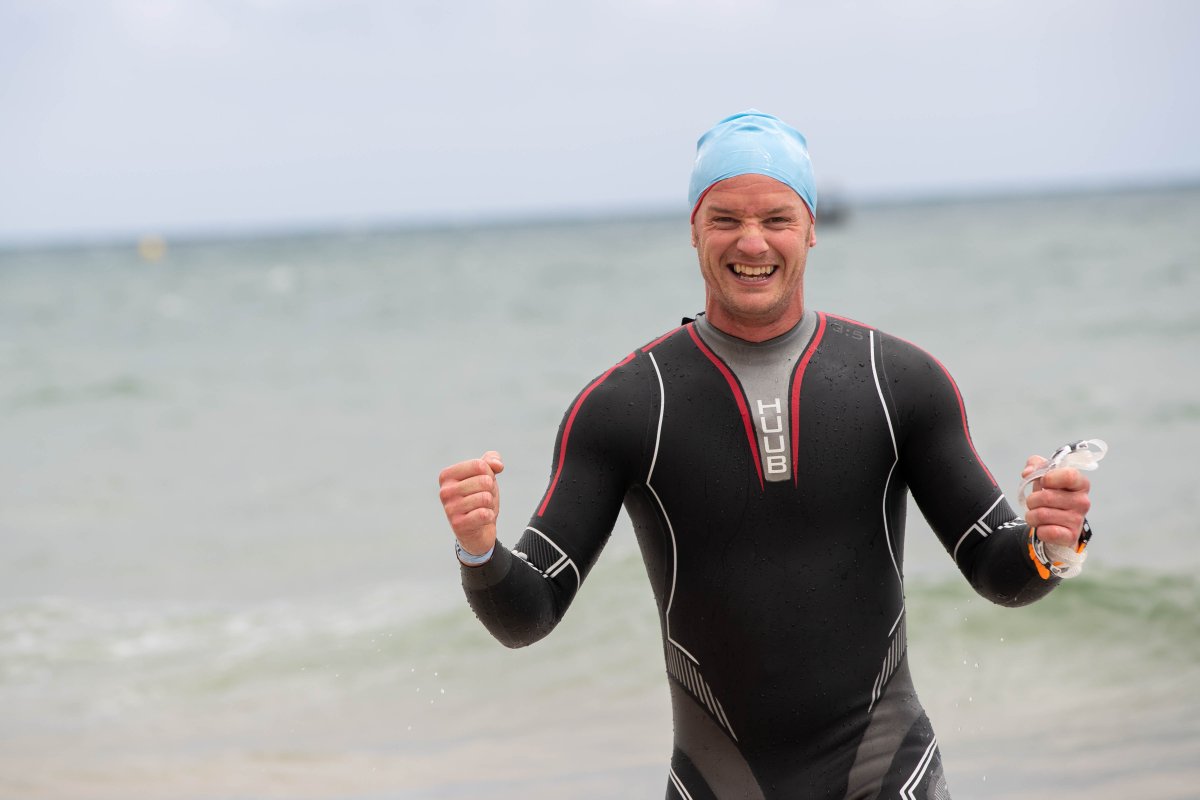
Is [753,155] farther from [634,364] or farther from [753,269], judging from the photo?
[634,364]

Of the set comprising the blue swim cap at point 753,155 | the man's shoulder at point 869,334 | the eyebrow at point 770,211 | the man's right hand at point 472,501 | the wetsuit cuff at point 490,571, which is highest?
the blue swim cap at point 753,155

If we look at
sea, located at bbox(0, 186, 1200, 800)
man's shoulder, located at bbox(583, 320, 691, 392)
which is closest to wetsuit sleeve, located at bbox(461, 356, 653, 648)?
man's shoulder, located at bbox(583, 320, 691, 392)

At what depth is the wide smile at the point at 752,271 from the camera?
271cm

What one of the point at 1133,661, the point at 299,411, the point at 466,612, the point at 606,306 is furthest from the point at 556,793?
the point at 606,306

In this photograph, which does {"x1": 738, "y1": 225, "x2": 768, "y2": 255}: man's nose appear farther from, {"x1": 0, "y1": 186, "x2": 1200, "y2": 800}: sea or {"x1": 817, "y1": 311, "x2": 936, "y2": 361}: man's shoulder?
{"x1": 0, "y1": 186, "x2": 1200, "y2": 800}: sea

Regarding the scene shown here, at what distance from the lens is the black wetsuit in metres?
2.69

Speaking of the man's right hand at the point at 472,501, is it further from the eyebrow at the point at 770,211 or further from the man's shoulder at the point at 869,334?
the man's shoulder at the point at 869,334

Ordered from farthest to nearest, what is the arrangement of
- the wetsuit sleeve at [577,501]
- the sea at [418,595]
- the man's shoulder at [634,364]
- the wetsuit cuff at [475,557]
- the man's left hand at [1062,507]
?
the sea at [418,595], the man's shoulder at [634,364], the wetsuit sleeve at [577,501], the wetsuit cuff at [475,557], the man's left hand at [1062,507]

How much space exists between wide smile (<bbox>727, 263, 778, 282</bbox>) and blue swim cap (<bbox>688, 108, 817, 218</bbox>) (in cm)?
17

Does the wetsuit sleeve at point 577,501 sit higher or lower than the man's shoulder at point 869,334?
lower

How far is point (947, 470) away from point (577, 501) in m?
0.76

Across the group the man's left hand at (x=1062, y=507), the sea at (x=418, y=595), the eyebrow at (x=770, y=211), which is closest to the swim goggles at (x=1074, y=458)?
the man's left hand at (x=1062, y=507)

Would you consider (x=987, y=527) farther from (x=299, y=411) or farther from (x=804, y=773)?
(x=299, y=411)

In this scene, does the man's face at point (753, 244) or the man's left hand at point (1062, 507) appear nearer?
the man's left hand at point (1062, 507)
